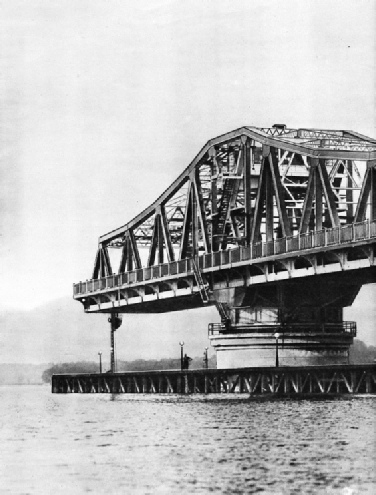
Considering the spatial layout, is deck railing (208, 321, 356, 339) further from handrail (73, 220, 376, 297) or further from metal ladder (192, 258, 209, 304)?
handrail (73, 220, 376, 297)

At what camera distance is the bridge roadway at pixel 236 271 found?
85.0 meters

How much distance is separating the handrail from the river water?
33.7 ft

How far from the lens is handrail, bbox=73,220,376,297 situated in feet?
274

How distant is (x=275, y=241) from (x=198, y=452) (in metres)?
43.9

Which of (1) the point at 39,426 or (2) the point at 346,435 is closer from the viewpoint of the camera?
(2) the point at 346,435

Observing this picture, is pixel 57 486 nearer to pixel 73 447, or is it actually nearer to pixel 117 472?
pixel 117 472

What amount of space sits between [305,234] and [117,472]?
45390mm

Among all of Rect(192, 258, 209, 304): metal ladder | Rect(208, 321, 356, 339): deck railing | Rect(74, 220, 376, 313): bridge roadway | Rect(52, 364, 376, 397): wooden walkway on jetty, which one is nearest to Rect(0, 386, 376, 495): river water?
Rect(74, 220, 376, 313): bridge roadway

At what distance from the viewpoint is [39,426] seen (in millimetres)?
72938

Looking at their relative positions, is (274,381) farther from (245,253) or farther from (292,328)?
(245,253)

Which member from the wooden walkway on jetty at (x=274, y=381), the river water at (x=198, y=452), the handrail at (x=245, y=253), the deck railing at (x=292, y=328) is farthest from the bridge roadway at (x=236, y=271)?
the river water at (x=198, y=452)

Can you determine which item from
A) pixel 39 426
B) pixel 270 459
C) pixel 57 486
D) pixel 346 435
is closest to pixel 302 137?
pixel 39 426

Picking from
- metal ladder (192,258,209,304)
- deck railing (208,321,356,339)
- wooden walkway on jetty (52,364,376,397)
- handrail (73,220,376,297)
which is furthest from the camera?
metal ladder (192,258,209,304)

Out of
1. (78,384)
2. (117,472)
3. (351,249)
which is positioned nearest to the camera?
(117,472)
